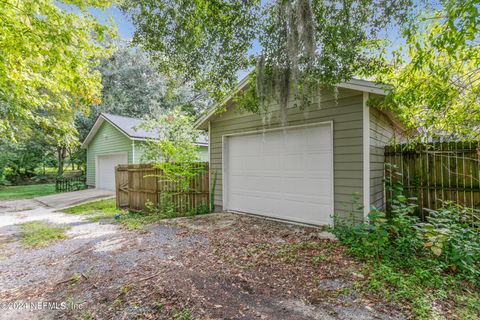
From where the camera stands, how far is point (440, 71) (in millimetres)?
3295

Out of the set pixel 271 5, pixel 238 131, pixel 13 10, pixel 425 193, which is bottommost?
pixel 425 193

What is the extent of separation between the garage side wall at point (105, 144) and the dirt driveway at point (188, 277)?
7.02m

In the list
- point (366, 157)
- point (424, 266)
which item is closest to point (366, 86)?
point (366, 157)

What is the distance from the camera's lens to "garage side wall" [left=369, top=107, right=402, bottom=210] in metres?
4.49

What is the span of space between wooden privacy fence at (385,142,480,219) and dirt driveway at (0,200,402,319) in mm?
2292

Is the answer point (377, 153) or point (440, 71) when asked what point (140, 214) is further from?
point (440, 71)

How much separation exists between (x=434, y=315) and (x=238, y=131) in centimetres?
498

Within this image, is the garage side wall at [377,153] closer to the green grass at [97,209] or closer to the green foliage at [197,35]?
the green foliage at [197,35]

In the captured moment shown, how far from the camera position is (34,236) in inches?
211

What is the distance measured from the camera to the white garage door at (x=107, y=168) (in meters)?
12.3

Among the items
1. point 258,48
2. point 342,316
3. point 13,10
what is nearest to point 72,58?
point 13,10

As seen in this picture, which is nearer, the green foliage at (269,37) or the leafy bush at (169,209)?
the green foliage at (269,37)

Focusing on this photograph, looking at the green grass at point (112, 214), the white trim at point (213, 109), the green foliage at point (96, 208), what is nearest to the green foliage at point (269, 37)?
the white trim at point (213, 109)

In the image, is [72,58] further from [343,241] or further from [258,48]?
[343,241]
